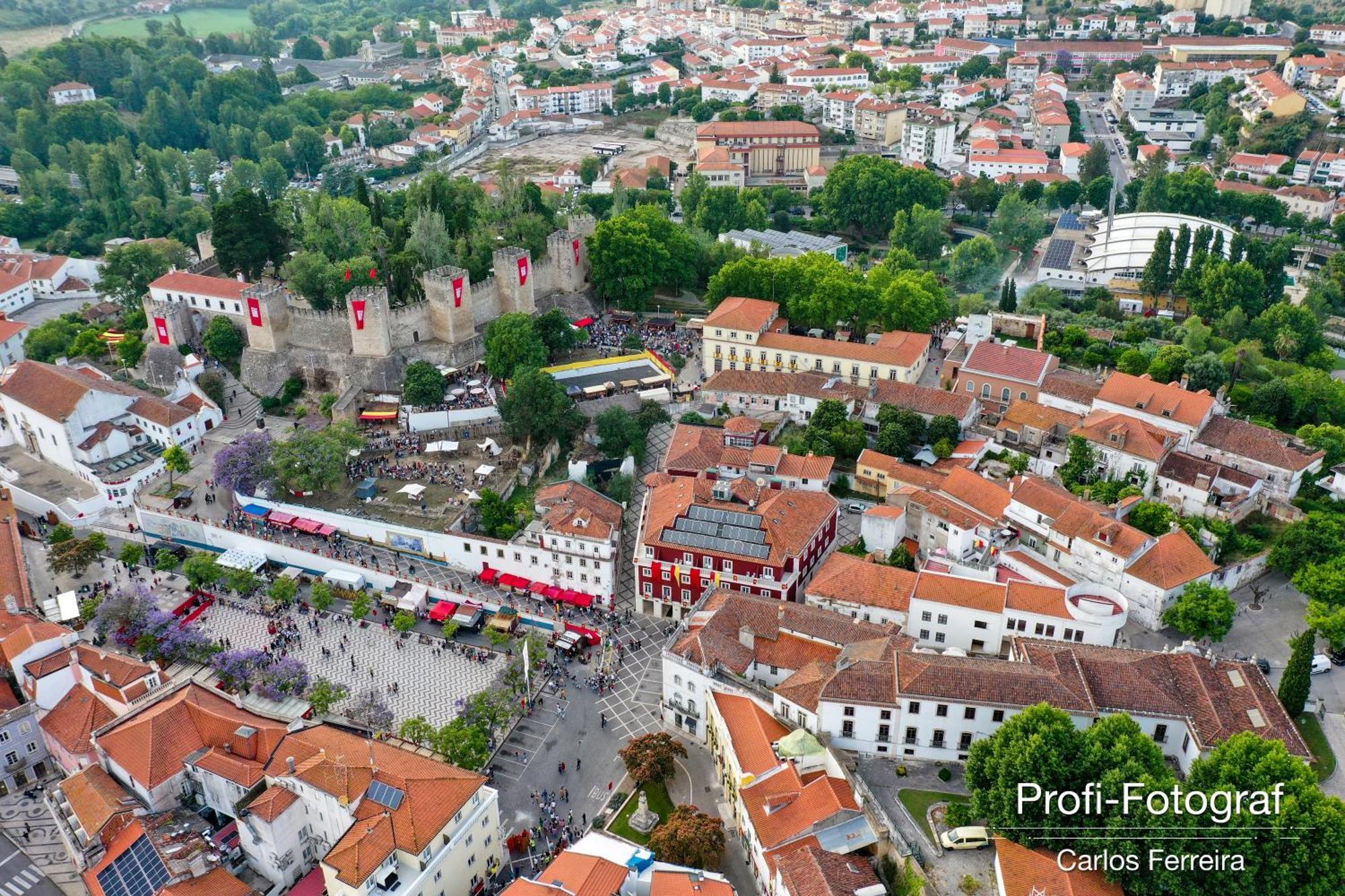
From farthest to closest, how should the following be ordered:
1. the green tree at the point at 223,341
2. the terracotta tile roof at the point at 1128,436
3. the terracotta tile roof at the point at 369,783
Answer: the green tree at the point at 223,341 → the terracotta tile roof at the point at 1128,436 → the terracotta tile roof at the point at 369,783

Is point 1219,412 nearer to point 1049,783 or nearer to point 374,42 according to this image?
point 1049,783

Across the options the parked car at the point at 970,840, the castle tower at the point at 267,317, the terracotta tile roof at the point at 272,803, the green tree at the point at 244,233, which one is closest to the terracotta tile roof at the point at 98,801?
the terracotta tile roof at the point at 272,803

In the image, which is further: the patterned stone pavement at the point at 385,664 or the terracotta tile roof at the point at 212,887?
the patterned stone pavement at the point at 385,664

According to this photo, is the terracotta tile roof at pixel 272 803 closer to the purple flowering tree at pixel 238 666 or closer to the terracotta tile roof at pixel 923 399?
the purple flowering tree at pixel 238 666

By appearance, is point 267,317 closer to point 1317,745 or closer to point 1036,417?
point 1036,417

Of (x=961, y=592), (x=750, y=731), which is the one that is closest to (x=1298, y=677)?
(x=961, y=592)

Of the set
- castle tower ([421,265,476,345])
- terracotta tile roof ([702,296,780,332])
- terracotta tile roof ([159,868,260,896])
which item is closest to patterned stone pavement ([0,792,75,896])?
terracotta tile roof ([159,868,260,896])
